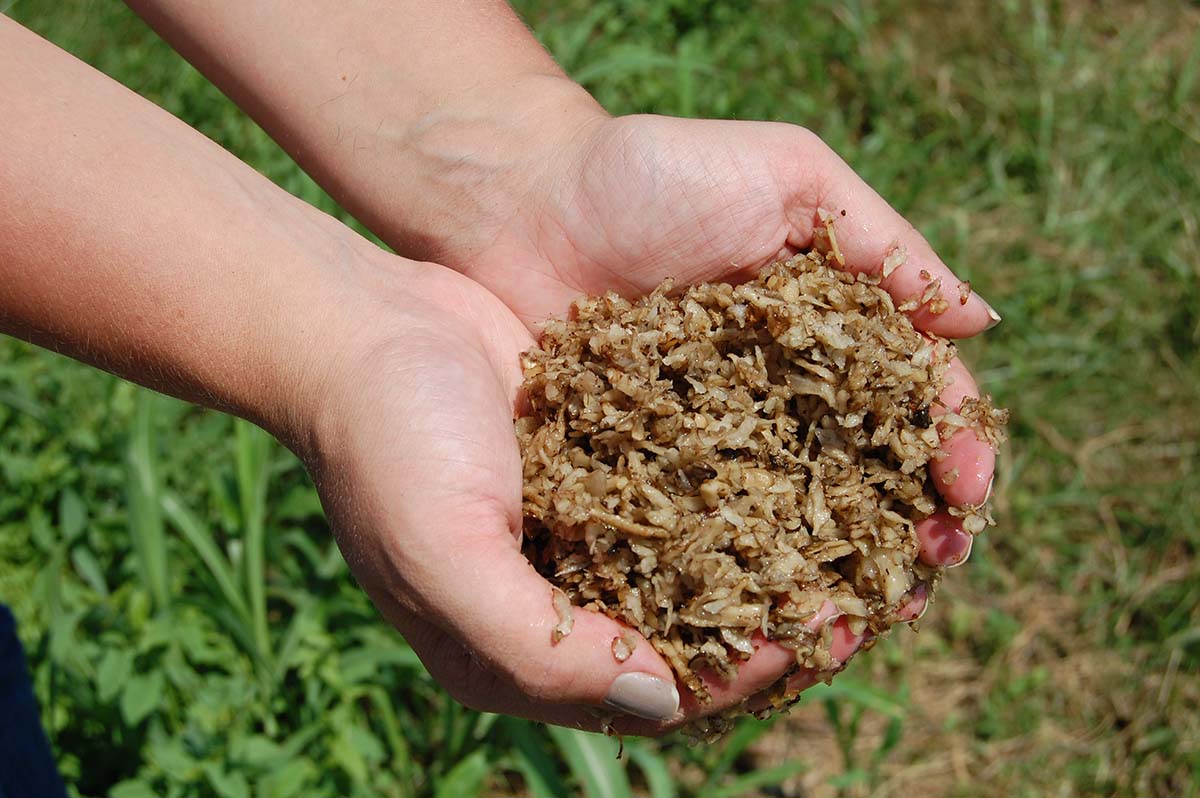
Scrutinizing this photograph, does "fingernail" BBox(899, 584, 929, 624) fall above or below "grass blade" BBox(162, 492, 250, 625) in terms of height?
above

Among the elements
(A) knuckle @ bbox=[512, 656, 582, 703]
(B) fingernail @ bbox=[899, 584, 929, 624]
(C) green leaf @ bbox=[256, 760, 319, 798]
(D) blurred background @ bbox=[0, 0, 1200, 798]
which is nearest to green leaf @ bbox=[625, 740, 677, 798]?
(D) blurred background @ bbox=[0, 0, 1200, 798]

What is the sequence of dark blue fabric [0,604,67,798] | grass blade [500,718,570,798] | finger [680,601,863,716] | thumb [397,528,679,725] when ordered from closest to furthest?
thumb [397,528,679,725] < finger [680,601,863,716] < dark blue fabric [0,604,67,798] < grass blade [500,718,570,798]

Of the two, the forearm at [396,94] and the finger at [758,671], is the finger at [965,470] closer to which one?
the finger at [758,671]

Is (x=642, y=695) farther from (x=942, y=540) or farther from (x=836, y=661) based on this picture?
(x=942, y=540)

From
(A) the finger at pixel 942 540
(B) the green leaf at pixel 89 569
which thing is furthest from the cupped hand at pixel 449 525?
(B) the green leaf at pixel 89 569

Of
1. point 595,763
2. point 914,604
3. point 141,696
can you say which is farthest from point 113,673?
point 914,604

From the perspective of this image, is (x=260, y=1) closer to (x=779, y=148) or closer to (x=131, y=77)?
(x=779, y=148)

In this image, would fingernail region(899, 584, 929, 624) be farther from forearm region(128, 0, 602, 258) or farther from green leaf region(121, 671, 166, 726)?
green leaf region(121, 671, 166, 726)

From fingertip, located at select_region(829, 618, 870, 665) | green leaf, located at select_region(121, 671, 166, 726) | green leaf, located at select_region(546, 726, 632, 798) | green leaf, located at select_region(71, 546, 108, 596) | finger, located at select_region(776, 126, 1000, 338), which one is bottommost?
green leaf, located at select_region(546, 726, 632, 798)
